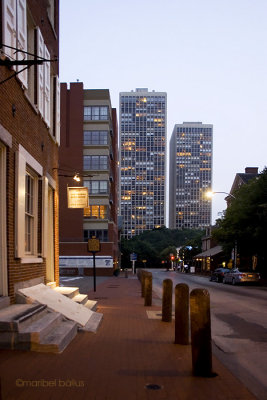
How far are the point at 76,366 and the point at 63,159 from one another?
5239cm

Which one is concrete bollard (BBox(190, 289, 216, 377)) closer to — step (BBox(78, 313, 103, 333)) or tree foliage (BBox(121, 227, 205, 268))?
step (BBox(78, 313, 103, 333))

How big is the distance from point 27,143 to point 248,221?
1049 inches

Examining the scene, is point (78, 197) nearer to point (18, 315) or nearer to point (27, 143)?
point (27, 143)

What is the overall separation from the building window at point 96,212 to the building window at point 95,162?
5077mm

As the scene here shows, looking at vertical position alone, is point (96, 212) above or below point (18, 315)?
above

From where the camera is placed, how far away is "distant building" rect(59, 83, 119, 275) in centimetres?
5678

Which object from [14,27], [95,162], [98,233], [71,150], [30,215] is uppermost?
[71,150]

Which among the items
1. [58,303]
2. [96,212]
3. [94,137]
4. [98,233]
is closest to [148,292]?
[58,303]

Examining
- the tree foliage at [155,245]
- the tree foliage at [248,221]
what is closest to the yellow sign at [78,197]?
the tree foliage at [248,221]

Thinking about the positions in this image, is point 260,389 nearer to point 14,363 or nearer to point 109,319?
point 14,363

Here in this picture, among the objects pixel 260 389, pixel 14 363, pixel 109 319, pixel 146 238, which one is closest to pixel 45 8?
pixel 109 319

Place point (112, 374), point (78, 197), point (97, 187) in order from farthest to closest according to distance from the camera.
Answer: point (97, 187), point (78, 197), point (112, 374)

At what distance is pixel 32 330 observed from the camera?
6.98 m

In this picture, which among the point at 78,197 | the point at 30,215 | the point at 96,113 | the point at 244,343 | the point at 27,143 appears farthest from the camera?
the point at 96,113
